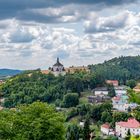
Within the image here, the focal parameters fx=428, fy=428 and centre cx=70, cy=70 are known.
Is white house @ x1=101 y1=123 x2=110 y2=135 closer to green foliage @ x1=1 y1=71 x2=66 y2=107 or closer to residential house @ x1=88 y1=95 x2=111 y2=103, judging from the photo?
residential house @ x1=88 y1=95 x2=111 y2=103

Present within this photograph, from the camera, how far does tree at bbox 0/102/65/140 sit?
124 feet

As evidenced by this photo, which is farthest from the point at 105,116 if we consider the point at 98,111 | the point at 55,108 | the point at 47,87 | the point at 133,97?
the point at 133,97

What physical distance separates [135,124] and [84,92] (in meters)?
52.3

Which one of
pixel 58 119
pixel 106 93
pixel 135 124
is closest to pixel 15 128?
pixel 58 119

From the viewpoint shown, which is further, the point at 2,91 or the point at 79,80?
the point at 2,91

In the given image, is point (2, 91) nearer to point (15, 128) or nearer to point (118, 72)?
point (118, 72)

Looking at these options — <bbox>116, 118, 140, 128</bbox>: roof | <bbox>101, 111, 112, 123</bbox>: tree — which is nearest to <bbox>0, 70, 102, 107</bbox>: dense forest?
<bbox>101, 111, 112, 123</bbox>: tree

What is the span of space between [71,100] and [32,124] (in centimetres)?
8730

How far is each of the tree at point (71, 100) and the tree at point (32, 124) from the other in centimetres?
8392

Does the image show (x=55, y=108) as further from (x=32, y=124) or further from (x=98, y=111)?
(x=98, y=111)

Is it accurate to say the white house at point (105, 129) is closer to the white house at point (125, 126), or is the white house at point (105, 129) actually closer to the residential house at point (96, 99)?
the white house at point (125, 126)

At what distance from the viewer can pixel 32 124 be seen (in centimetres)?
3875

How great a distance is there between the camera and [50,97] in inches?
5379

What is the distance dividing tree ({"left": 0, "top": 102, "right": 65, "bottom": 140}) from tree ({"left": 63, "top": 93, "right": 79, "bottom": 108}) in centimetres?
8392
